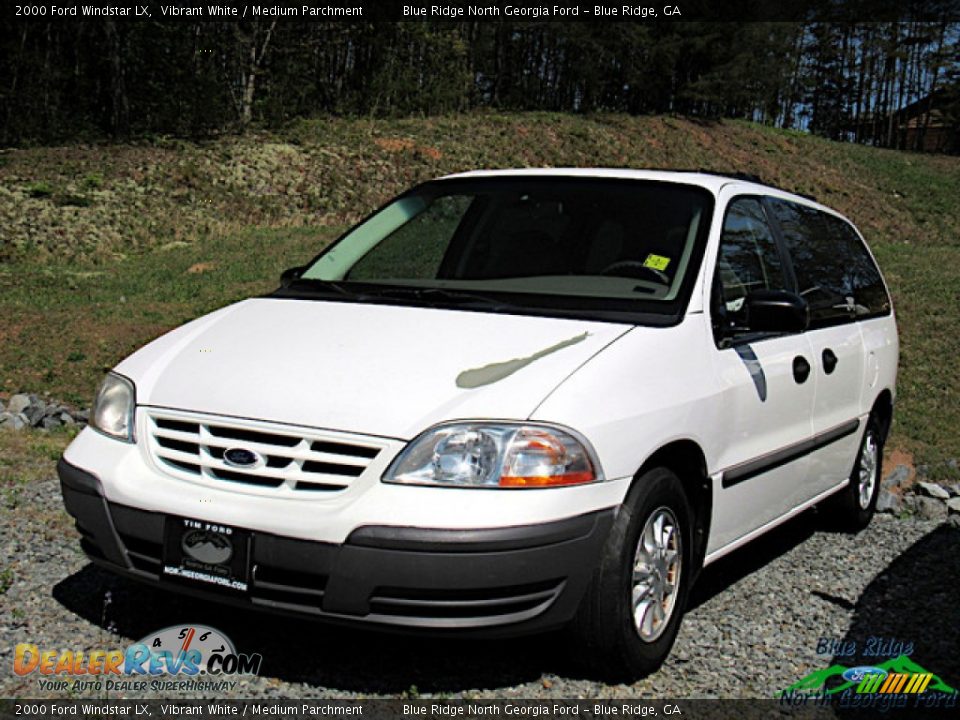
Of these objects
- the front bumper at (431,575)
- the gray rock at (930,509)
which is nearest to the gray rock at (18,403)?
the front bumper at (431,575)

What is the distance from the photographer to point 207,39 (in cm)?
3734

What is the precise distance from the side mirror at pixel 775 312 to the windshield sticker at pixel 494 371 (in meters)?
1.07

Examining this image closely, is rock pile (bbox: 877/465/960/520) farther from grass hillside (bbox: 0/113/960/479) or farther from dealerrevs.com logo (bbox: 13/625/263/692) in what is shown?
dealerrevs.com logo (bbox: 13/625/263/692)

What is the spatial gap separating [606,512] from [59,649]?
6.52 feet

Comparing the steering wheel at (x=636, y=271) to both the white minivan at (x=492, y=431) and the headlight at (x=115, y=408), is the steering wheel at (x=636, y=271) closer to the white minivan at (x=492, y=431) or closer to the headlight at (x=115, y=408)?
the white minivan at (x=492, y=431)

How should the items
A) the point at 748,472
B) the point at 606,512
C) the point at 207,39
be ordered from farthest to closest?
the point at 207,39, the point at 748,472, the point at 606,512

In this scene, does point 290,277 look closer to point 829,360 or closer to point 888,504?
point 829,360

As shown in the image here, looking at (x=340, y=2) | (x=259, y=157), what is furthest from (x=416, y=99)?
(x=259, y=157)

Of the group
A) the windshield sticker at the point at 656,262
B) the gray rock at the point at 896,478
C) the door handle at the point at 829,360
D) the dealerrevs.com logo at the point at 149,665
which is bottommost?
the gray rock at the point at 896,478

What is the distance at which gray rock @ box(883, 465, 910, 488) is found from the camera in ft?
28.1

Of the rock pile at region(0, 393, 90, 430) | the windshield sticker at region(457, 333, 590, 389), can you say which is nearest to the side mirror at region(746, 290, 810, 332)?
the windshield sticker at region(457, 333, 590, 389)

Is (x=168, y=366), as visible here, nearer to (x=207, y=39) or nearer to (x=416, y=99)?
(x=207, y=39)

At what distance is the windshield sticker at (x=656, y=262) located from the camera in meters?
4.33

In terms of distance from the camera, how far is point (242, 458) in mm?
3328
